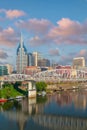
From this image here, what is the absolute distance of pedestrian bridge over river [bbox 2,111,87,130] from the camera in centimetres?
3762

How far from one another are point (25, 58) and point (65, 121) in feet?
525

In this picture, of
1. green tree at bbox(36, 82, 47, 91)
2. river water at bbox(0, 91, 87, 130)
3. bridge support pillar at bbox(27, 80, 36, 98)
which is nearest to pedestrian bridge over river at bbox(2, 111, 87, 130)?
river water at bbox(0, 91, 87, 130)

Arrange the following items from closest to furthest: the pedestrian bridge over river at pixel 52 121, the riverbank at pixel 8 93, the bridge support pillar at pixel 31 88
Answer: the pedestrian bridge over river at pixel 52 121, the riverbank at pixel 8 93, the bridge support pillar at pixel 31 88

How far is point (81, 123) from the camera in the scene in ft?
127

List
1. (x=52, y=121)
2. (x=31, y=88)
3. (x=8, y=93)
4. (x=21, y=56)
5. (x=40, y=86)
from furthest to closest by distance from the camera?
(x=21, y=56), (x=40, y=86), (x=31, y=88), (x=8, y=93), (x=52, y=121)

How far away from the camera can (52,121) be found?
4112 centimetres

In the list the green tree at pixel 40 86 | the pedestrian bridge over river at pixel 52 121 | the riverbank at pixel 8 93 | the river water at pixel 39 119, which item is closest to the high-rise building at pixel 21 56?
the green tree at pixel 40 86

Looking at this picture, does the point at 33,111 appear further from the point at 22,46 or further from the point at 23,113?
the point at 22,46

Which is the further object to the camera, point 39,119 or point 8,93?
point 8,93

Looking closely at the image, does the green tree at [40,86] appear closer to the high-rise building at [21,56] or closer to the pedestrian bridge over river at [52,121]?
the pedestrian bridge over river at [52,121]

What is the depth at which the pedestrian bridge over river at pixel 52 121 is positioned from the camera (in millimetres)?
37625

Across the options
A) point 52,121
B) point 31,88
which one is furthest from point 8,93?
point 52,121

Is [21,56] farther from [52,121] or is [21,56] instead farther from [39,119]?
[52,121]

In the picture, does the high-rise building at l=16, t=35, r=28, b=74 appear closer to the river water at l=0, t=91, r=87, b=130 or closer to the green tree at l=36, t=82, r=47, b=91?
the green tree at l=36, t=82, r=47, b=91
